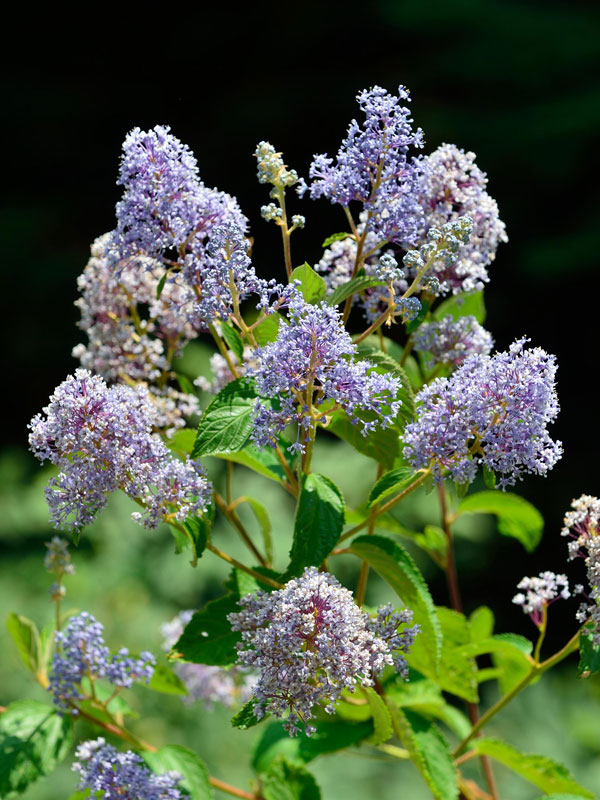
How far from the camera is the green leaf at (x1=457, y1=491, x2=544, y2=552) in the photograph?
4.81 ft

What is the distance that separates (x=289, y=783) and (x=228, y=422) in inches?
20.1

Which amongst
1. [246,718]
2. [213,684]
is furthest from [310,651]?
[213,684]

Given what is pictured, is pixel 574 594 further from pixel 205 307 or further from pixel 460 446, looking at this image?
pixel 205 307

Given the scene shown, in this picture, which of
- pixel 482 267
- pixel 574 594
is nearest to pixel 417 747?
pixel 574 594

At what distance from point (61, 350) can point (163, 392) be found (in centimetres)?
542

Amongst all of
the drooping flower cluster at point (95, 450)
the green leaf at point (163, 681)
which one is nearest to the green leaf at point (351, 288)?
the drooping flower cluster at point (95, 450)

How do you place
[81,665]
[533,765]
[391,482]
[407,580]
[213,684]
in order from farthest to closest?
1. [213,684]
2. [533,765]
3. [81,665]
4. [407,580]
5. [391,482]

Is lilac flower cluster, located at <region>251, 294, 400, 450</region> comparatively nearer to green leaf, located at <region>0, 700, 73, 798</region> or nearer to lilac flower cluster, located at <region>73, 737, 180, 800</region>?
lilac flower cluster, located at <region>73, 737, 180, 800</region>

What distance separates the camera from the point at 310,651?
79 centimetres

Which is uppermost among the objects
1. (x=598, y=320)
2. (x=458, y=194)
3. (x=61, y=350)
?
(x=598, y=320)

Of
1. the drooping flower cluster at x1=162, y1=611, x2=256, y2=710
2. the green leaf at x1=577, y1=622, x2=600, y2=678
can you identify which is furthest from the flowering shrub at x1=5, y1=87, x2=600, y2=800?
the drooping flower cluster at x1=162, y1=611, x2=256, y2=710

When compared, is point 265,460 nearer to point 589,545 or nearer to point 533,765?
point 589,545

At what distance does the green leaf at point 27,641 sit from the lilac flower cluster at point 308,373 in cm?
56

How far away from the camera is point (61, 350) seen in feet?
20.9
